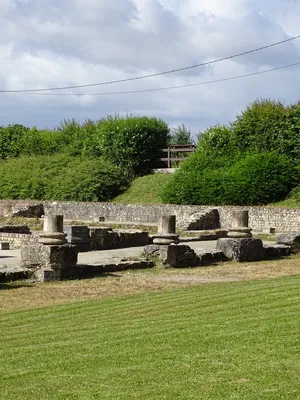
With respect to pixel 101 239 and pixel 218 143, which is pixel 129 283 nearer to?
pixel 101 239

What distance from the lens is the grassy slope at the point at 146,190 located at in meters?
44.6

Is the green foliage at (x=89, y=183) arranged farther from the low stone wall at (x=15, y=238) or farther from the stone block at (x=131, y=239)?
the stone block at (x=131, y=239)

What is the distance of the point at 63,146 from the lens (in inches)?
2199

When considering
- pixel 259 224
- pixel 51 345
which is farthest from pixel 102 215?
pixel 51 345

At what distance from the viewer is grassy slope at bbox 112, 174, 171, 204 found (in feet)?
146

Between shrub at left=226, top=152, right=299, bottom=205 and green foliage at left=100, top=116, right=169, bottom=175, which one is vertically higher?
green foliage at left=100, top=116, right=169, bottom=175

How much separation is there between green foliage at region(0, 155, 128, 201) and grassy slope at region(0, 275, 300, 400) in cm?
3218

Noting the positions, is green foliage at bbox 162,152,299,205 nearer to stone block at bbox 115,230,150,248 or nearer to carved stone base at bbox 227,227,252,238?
stone block at bbox 115,230,150,248

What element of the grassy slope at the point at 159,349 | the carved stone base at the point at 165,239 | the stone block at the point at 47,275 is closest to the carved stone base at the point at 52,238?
the stone block at the point at 47,275

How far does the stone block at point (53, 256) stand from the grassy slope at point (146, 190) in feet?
77.4

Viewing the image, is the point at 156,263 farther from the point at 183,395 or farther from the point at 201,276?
the point at 183,395

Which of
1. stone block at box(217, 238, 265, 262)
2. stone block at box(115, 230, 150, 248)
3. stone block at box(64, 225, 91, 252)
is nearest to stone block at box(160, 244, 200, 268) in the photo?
stone block at box(217, 238, 265, 262)

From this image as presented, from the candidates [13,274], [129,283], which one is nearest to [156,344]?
[129,283]

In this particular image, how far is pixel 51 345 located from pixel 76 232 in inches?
614
